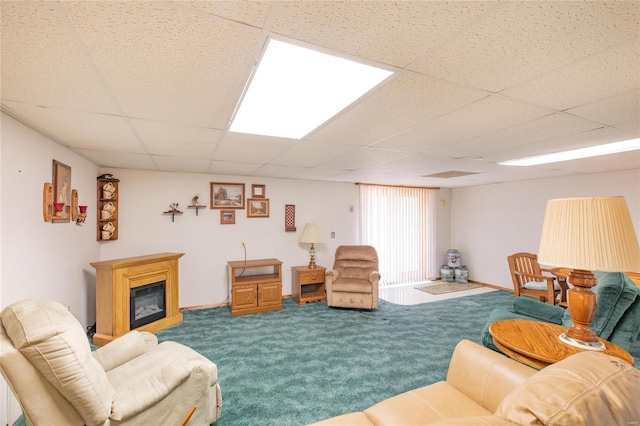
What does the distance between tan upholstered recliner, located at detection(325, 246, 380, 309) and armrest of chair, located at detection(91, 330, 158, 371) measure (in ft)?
9.01

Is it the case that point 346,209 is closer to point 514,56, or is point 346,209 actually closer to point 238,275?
point 238,275

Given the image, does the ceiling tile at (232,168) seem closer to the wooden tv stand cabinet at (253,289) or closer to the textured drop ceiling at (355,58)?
the textured drop ceiling at (355,58)

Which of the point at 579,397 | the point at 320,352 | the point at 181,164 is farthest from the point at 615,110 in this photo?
the point at 181,164

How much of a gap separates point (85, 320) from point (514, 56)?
15.6 feet

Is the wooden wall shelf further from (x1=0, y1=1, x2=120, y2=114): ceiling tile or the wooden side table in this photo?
the wooden side table

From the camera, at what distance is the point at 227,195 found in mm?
4719

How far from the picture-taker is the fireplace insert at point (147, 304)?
3.40m

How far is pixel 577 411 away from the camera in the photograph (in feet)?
2.31

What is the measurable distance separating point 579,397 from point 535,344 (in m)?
1.07

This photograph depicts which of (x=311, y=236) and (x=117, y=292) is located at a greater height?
(x=311, y=236)

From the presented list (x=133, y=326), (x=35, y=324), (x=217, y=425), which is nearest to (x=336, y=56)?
(x=35, y=324)

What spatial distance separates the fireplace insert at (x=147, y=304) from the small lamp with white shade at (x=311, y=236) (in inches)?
88.1

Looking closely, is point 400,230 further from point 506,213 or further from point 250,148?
point 250,148

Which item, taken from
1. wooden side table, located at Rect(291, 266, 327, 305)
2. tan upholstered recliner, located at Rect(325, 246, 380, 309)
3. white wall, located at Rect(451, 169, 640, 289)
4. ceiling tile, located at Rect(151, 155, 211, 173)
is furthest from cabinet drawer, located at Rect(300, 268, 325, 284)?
white wall, located at Rect(451, 169, 640, 289)
